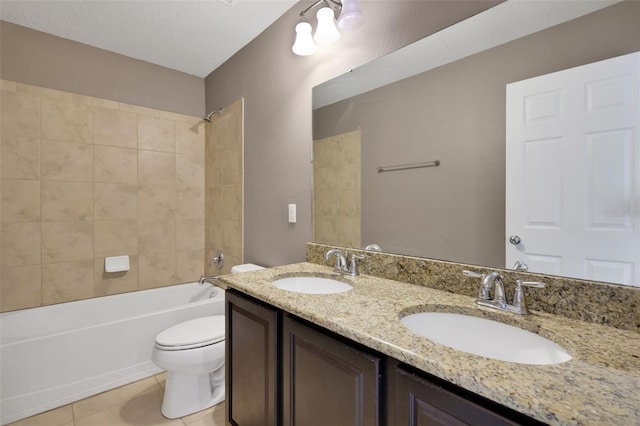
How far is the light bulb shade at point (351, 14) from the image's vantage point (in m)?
1.34

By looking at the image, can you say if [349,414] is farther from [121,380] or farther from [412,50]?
[121,380]

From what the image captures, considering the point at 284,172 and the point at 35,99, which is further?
the point at 35,99

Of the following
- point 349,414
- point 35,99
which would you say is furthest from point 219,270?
point 349,414

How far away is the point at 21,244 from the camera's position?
2.06 m

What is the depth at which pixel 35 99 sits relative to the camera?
6.86 feet

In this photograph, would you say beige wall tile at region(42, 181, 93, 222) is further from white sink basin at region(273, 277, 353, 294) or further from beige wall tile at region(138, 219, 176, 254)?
white sink basin at region(273, 277, 353, 294)

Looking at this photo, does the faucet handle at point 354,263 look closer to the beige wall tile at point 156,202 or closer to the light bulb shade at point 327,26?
the light bulb shade at point 327,26

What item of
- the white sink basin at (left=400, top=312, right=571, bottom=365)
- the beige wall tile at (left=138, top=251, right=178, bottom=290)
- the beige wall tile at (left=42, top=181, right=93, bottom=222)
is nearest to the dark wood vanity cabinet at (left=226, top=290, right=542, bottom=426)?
the white sink basin at (left=400, top=312, right=571, bottom=365)

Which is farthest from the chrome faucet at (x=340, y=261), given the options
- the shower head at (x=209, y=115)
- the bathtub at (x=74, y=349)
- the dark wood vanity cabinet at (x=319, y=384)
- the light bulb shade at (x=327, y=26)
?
the shower head at (x=209, y=115)

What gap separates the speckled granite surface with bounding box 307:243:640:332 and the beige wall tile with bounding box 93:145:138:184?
2.40 metres

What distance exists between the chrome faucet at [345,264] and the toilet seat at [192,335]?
2.78 ft

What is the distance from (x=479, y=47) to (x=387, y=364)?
3.71 ft

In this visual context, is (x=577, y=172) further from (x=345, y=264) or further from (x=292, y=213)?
(x=292, y=213)

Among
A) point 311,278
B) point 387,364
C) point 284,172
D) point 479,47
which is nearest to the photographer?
point 387,364
